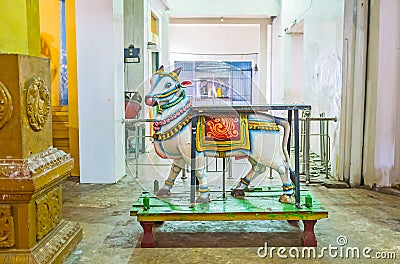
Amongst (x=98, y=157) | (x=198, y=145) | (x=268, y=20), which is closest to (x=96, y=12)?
(x=98, y=157)

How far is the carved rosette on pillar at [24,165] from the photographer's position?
1.83m

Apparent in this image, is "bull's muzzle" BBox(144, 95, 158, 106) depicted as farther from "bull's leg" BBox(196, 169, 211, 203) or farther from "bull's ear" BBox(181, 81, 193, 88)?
"bull's leg" BBox(196, 169, 211, 203)

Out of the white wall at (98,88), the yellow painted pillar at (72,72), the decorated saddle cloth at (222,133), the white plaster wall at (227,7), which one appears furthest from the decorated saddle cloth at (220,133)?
the white plaster wall at (227,7)

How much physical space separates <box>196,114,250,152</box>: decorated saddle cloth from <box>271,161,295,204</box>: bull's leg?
1.01 ft

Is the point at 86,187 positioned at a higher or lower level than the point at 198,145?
lower

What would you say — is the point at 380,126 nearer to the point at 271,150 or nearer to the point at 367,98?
the point at 367,98

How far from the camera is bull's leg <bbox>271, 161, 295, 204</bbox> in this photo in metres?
2.69

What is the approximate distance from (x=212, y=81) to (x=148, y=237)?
1005 millimetres

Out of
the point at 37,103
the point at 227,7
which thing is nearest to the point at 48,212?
the point at 37,103

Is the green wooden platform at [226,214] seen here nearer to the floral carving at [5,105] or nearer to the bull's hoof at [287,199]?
the bull's hoof at [287,199]

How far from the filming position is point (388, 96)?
3.95m

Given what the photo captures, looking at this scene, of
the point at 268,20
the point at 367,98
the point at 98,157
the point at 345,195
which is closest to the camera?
the point at 345,195

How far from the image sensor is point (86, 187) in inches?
161

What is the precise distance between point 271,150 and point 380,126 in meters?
1.82
